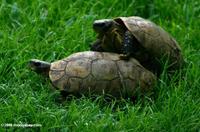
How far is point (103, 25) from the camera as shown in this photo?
6066 mm

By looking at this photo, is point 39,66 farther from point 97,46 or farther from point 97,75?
point 97,46

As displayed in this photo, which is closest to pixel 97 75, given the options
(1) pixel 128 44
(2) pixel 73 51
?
(1) pixel 128 44

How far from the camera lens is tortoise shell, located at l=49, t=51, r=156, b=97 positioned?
5.59 m

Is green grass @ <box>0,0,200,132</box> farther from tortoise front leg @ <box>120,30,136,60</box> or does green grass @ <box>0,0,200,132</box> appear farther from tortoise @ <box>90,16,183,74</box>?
tortoise front leg @ <box>120,30,136,60</box>

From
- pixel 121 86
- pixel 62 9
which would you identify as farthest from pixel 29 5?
pixel 121 86

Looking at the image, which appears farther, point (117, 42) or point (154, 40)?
point (117, 42)

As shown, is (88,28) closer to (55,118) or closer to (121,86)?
(121,86)

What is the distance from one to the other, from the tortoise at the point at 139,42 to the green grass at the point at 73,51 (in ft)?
0.62

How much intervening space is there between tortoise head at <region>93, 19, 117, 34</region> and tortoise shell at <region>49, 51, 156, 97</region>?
33 centimetres

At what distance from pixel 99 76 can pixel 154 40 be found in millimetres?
725

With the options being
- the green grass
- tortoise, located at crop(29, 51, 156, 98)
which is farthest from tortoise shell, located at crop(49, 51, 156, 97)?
the green grass

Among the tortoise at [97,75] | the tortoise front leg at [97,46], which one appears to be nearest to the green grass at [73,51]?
the tortoise at [97,75]

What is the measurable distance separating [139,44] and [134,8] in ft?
4.85

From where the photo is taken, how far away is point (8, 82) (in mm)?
5789
